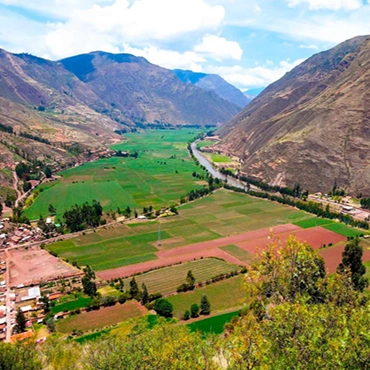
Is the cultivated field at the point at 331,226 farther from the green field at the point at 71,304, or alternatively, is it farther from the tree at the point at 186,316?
the green field at the point at 71,304

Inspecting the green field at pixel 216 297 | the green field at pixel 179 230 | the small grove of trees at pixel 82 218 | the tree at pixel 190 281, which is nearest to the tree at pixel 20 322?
the green field at pixel 179 230

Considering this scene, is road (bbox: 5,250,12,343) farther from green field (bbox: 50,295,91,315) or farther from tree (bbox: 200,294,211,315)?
tree (bbox: 200,294,211,315)

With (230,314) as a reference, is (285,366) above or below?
above

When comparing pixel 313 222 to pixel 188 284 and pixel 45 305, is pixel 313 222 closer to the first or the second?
pixel 188 284

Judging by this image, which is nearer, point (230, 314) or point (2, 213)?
point (230, 314)

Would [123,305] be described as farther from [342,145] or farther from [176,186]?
[342,145]

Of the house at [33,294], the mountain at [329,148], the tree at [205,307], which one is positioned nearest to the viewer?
the tree at [205,307]

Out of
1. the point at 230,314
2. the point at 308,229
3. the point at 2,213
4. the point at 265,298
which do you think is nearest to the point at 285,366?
the point at 265,298
